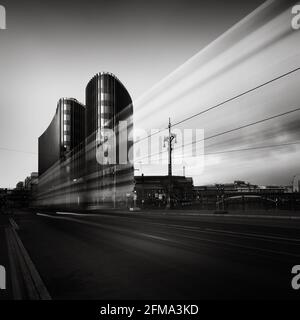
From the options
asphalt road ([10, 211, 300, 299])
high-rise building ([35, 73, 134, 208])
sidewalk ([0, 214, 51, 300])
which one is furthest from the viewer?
high-rise building ([35, 73, 134, 208])

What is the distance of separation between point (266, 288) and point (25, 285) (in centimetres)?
416

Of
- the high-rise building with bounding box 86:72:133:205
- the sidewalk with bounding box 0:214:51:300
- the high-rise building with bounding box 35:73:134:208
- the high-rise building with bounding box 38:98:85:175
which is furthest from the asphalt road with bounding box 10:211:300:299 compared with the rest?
the high-rise building with bounding box 38:98:85:175

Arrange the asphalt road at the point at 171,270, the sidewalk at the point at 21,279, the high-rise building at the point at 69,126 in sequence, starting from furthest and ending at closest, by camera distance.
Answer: the high-rise building at the point at 69,126 < the sidewalk at the point at 21,279 < the asphalt road at the point at 171,270

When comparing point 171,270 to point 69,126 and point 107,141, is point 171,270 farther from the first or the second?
point 69,126

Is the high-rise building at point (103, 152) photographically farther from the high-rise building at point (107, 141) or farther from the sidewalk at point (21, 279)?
the sidewalk at point (21, 279)

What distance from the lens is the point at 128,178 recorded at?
3634 inches

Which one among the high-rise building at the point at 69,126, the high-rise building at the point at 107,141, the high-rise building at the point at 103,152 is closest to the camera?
the high-rise building at the point at 107,141

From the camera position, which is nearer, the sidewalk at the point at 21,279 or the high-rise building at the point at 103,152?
the sidewalk at the point at 21,279

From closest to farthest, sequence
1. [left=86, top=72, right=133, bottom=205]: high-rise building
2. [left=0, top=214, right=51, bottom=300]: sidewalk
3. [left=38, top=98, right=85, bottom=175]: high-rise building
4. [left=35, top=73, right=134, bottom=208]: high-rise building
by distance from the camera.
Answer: [left=0, top=214, right=51, bottom=300]: sidewalk → [left=86, top=72, right=133, bottom=205]: high-rise building → [left=35, top=73, right=134, bottom=208]: high-rise building → [left=38, top=98, right=85, bottom=175]: high-rise building

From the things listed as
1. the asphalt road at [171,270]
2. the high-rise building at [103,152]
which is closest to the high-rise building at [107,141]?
the high-rise building at [103,152]

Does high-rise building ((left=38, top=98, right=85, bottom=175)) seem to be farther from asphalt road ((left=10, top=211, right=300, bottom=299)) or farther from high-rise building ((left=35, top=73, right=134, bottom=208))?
asphalt road ((left=10, top=211, right=300, bottom=299))
